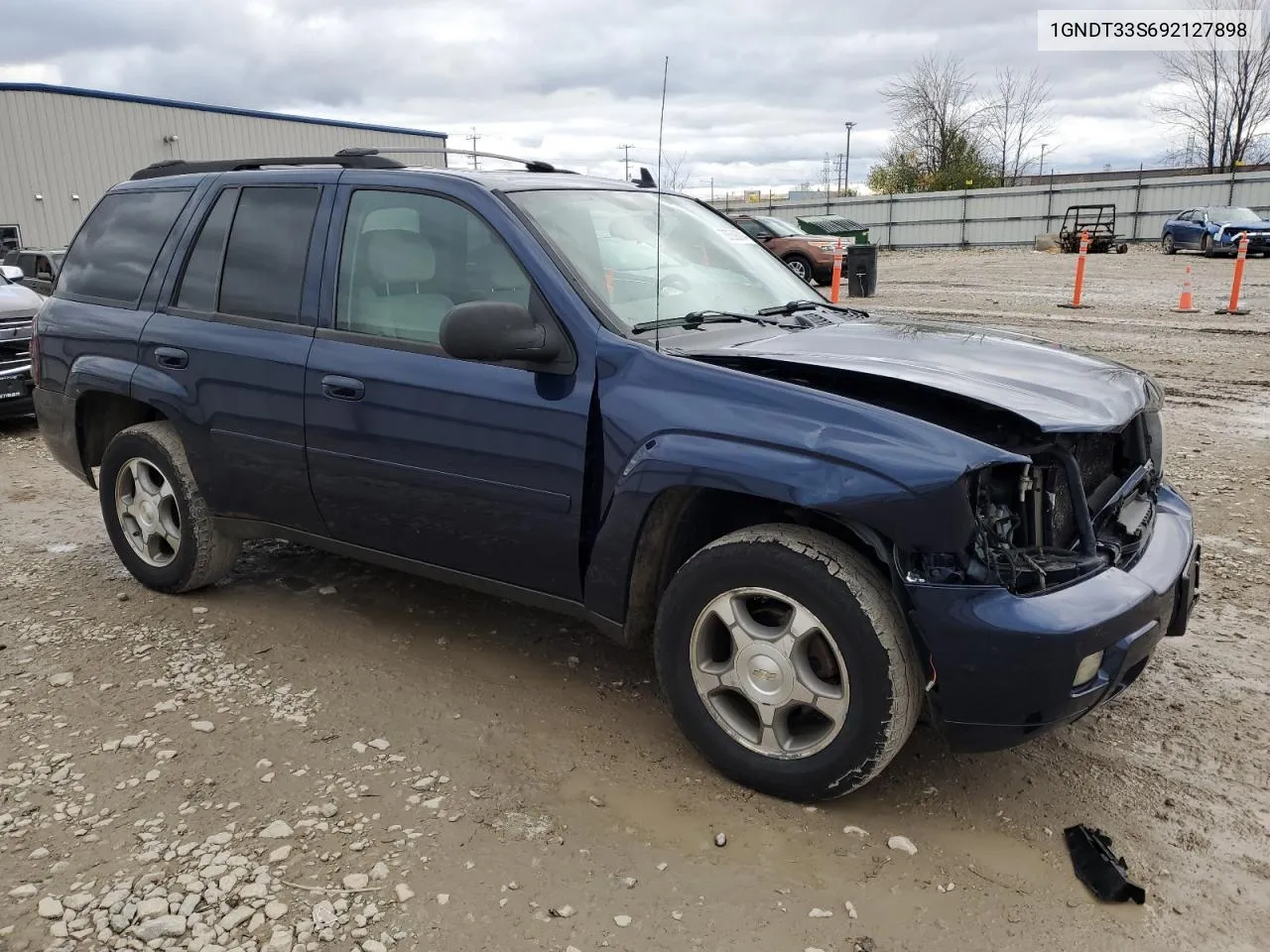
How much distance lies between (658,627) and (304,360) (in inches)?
68.0

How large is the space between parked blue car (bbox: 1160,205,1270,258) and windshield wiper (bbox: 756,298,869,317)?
84.2 feet

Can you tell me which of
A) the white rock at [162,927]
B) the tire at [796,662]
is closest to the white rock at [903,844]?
the tire at [796,662]

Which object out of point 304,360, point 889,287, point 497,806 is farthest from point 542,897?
point 889,287

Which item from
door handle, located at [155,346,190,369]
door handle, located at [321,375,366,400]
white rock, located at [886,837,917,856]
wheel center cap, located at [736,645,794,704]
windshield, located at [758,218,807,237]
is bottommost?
white rock, located at [886,837,917,856]

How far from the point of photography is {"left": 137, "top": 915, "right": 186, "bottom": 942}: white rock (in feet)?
8.04

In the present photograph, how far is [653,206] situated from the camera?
13.4ft

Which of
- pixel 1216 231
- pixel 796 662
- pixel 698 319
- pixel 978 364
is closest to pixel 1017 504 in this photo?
pixel 978 364

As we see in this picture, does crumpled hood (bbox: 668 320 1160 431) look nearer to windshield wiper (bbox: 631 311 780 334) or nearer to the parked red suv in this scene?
windshield wiper (bbox: 631 311 780 334)

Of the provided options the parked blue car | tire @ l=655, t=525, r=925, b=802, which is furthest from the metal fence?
tire @ l=655, t=525, r=925, b=802

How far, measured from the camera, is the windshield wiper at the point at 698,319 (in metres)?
3.32

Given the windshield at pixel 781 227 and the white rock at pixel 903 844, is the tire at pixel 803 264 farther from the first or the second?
the white rock at pixel 903 844

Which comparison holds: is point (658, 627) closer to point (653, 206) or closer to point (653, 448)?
point (653, 448)

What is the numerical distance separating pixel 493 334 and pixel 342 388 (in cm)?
86

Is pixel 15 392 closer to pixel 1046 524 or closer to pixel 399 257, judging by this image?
pixel 399 257
